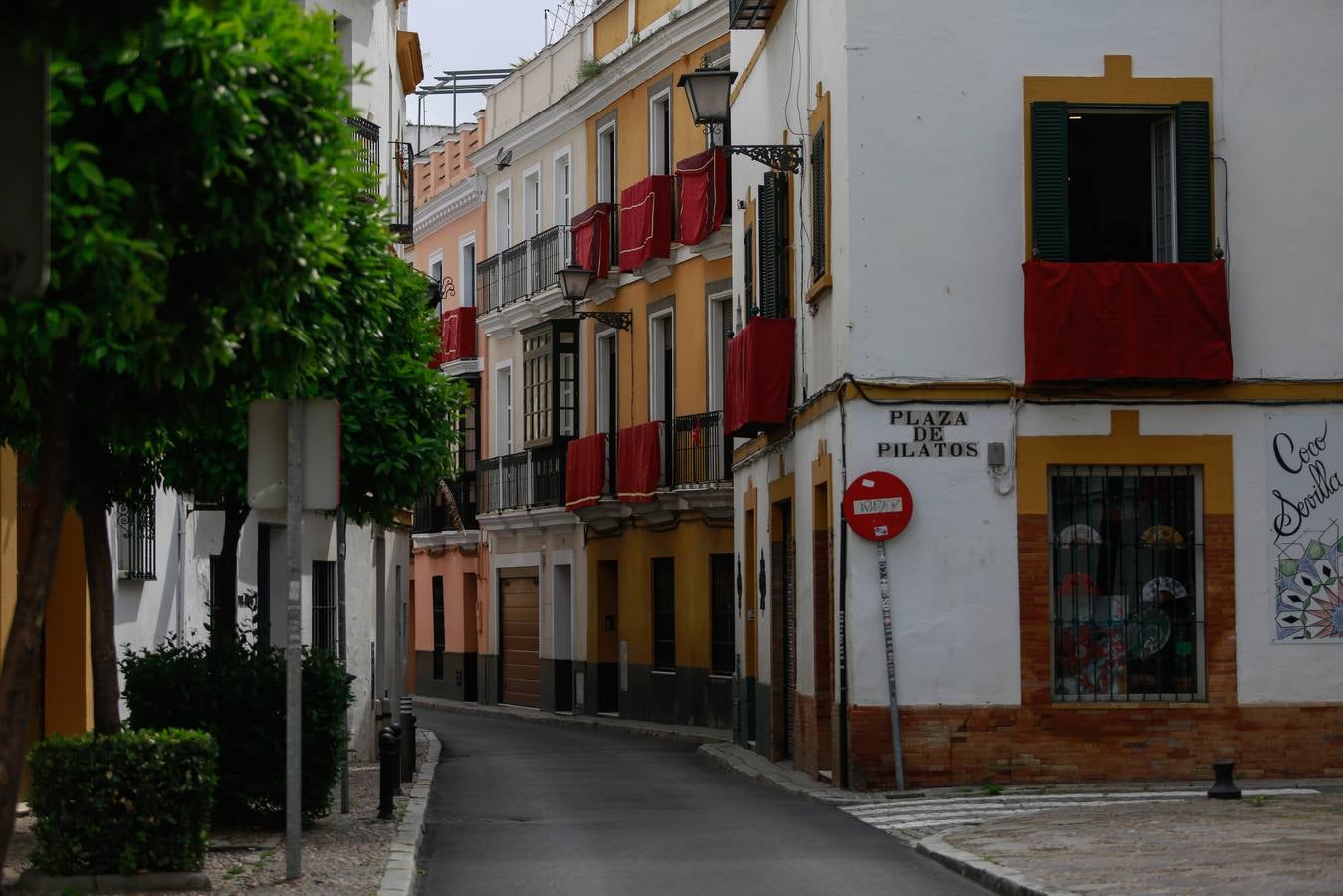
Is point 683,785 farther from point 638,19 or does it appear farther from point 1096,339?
point 638,19

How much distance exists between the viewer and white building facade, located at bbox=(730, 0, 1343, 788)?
707 inches

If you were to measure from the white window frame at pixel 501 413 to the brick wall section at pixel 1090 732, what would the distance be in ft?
86.6

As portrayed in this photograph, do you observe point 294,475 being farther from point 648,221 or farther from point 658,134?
point 658,134

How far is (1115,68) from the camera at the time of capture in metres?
18.5

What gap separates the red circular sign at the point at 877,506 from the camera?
59.0 feet

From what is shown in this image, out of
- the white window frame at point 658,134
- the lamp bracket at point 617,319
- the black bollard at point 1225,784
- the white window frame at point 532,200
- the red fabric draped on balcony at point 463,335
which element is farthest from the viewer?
the red fabric draped on balcony at point 463,335

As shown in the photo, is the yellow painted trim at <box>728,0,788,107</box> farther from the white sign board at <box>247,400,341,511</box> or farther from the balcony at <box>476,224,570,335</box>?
the white sign board at <box>247,400,341,511</box>

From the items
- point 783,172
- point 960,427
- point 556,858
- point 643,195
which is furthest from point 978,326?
point 643,195

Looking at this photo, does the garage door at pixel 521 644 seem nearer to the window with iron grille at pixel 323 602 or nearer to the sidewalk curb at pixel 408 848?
the window with iron grille at pixel 323 602

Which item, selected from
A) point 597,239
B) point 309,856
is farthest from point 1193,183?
point 597,239

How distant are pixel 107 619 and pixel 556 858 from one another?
3.91m

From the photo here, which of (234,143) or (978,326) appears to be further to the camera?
(978,326)

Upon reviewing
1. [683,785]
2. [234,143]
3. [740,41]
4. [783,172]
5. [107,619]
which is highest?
[740,41]

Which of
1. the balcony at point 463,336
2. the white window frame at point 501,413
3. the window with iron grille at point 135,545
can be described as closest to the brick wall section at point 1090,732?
the window with iron grille at point 135,545
